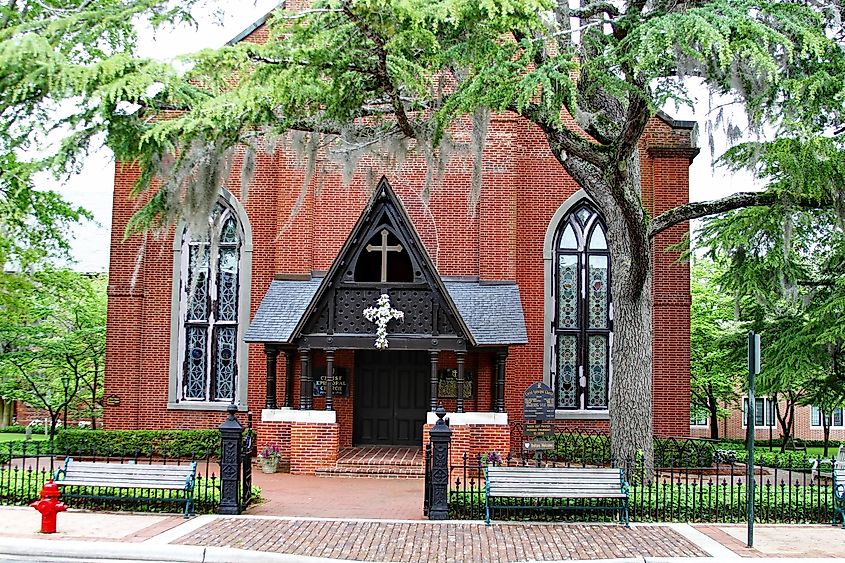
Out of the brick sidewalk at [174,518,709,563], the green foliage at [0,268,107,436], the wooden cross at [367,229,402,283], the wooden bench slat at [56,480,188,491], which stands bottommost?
the brick sidewalk at [174,518,709,563]

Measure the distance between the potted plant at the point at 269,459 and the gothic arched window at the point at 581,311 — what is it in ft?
20.8

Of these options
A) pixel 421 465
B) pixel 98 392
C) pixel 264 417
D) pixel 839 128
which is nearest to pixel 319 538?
pixel 421 465

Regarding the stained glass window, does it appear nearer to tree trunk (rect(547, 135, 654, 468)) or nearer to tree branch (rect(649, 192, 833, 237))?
tree trunk (rect(547, 135, 654, 468))

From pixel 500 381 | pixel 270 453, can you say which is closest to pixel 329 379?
pixel 270 453

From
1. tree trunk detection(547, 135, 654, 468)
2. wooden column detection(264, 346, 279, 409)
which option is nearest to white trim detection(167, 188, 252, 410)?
wooden column detection(264, 346, 279, 409)

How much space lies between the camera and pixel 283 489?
618 inches

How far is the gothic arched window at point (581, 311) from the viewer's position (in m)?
20.8

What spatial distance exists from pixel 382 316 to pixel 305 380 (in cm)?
195

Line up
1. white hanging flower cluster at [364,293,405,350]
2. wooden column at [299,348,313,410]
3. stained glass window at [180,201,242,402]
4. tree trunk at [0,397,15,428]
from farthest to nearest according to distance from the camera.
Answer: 1. tree trunk at [0,397,15,428]
2. stained glass window at [180,201,242,402]
3. wooden column at [299,348,313,410]
4. white hanging flower cluster at [364,293,405,350]

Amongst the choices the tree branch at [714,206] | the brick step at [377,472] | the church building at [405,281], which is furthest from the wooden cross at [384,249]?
the tree branch at [714,206]

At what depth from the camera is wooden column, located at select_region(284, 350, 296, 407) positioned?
18.8 metres

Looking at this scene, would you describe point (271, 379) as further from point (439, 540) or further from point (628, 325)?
point (439, 540)

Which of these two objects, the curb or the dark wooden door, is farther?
the dark wooden door

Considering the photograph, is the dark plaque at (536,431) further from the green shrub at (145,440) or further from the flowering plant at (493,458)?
the green shrub at (145,440)
